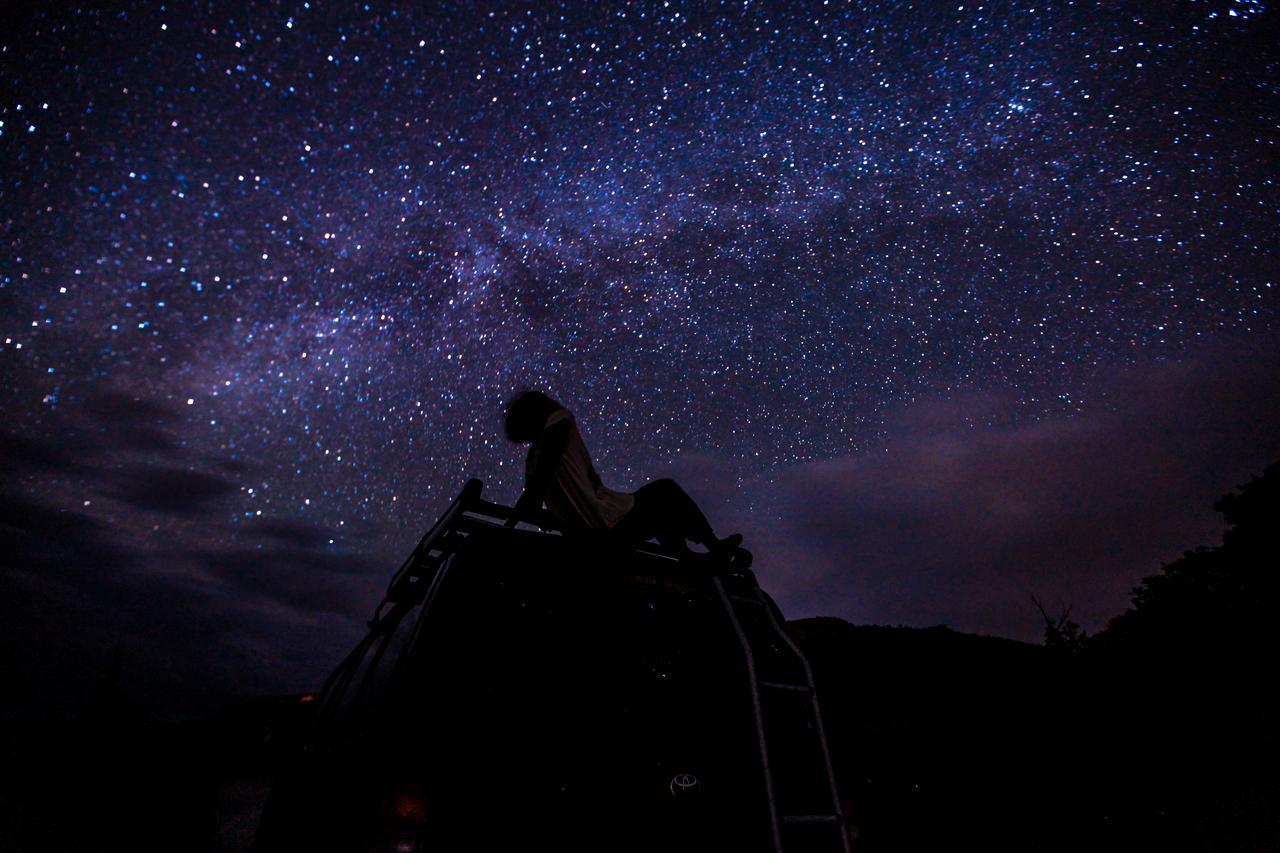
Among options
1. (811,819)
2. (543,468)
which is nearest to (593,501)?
(543,468)

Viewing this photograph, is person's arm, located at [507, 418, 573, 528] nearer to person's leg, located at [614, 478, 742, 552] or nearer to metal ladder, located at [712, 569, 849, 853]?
person's leg, located at [614, 478, 742, 552]

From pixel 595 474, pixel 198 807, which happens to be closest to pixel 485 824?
pixel 595 474

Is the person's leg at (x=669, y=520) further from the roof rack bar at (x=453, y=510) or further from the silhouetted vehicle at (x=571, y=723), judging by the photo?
the roof rack bar at (x=453, y=510)

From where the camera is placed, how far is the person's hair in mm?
3834

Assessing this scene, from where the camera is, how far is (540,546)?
2.79 m

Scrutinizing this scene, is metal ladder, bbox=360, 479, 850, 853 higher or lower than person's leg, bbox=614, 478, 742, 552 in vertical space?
lower

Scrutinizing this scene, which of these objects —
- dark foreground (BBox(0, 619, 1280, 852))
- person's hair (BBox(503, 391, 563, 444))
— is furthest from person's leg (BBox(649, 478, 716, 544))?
dark foreground (BBox(0, 619, 1280, 852))

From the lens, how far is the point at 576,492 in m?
3.43

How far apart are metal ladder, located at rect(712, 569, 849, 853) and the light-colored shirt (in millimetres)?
790

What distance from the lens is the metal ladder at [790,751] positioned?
2279 mm

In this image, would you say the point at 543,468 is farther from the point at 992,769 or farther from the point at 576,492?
the point at 992,769

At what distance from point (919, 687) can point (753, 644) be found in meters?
7.17

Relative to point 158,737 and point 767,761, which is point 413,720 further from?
point 158,737

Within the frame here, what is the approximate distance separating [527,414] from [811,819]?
280 centimetres
